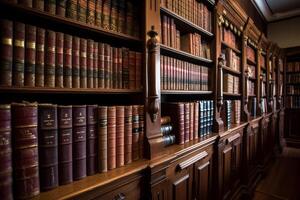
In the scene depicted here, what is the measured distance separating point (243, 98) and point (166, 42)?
5.98 feet

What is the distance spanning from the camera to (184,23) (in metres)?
1.65

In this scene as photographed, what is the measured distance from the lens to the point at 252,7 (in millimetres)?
4172

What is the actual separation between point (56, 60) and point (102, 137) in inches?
15.0

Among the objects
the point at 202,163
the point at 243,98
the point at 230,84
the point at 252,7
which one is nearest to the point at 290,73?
the point at 252,7

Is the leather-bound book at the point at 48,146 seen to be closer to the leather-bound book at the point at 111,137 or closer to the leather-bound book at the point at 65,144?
the leather-bound book at the point at 65,144

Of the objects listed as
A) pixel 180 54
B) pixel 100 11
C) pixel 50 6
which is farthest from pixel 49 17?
pixel 180 54

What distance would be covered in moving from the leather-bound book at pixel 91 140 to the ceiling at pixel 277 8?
13.7 feet

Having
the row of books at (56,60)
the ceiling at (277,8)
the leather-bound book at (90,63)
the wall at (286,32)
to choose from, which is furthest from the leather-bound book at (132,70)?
the wall at (286,32)

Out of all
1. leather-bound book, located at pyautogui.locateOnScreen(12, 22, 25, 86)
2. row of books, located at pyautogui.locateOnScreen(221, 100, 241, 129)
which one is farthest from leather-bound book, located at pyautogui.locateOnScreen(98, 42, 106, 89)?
row of books, located at pyautogui.locateOnScreen(221, 100, 241, 129)

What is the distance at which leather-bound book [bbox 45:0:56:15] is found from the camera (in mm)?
856

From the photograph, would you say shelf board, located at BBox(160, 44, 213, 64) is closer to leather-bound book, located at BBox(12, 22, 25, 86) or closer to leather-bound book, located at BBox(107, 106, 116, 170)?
leather-bound book, located at BBox(107, 106, 116, 170)

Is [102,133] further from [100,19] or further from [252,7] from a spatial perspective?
[252,7]

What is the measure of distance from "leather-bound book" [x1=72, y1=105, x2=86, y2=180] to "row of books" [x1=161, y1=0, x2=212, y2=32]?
34.6 inches

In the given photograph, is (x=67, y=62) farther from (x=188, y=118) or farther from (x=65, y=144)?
(x=188, y=118)
